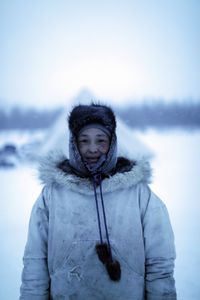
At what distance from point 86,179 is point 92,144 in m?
0.17

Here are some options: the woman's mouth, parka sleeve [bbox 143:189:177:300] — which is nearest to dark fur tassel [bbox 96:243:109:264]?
parka sleeve [bbox 143:189:177:300]

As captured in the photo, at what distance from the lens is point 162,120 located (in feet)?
29.8

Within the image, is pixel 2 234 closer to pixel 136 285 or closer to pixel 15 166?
pixel 136 285

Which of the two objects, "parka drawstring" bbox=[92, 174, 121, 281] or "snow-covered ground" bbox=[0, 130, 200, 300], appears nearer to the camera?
"parka drawstring" bbox=[92, 174, 121, 281]

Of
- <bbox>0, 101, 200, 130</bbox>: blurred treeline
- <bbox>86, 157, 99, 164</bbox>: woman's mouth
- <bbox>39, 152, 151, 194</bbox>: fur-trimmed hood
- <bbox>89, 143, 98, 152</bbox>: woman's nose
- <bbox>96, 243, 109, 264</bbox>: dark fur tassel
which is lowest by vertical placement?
<bbox>96, 243, 109, 264</bbox>: dark fur tassel

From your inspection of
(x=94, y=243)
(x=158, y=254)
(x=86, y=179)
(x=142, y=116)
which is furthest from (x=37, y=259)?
(x=142, y=116)

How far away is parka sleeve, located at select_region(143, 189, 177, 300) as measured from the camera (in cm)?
137

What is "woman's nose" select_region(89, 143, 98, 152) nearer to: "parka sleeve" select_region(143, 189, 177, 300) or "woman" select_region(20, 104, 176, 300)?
"woman" select_region(20, 104, 176, 300)

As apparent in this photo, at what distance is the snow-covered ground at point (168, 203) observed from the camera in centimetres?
254

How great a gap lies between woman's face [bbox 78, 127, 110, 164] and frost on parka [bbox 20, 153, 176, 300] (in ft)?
0.38

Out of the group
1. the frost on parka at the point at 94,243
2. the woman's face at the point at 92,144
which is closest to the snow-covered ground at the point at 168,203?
the frost on parka at the point at 94,243

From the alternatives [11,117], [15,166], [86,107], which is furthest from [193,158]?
[86,107]

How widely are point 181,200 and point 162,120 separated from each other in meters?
4.83

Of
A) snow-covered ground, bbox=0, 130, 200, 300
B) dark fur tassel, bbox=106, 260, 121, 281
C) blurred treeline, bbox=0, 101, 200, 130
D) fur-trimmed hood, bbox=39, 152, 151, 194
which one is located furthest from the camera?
blurred treeline, bbox=0, 101, 200, 130
